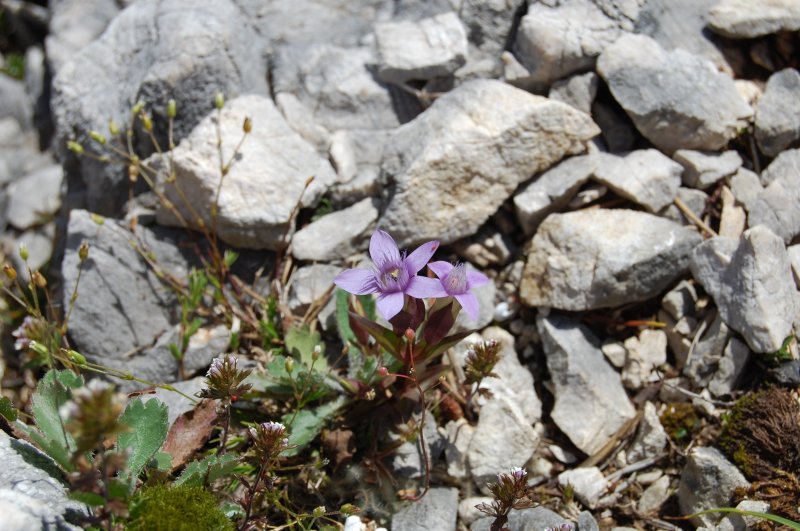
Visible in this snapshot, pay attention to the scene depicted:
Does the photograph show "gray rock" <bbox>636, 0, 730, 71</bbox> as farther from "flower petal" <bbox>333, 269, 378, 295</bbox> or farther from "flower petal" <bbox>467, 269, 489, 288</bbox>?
"flower petal" <bbox>333, 269, 378, 295</bbox>

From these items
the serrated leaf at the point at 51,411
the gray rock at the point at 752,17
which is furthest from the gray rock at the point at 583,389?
the serrated leaf at the point at 51,411

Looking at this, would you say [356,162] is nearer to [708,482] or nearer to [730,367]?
[730,367]

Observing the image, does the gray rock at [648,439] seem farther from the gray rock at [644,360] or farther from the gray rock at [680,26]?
the gray rock at [680,26]

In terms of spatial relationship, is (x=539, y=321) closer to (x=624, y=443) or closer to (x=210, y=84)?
(x=624, y=443)

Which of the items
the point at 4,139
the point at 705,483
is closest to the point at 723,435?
the point at 705,483

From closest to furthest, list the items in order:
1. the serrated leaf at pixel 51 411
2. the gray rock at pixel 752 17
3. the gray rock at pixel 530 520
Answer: the serrated leaf at pixel 51 411, the gray rock at pixel 530 520, the gray rock at pixel 752 17

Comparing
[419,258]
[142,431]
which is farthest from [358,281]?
[142,431]

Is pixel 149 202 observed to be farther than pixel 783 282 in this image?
Yes
